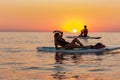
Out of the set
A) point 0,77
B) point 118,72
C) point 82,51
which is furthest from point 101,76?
point 82,51

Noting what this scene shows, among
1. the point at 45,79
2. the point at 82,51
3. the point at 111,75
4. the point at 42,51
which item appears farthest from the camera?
the point at 42,51

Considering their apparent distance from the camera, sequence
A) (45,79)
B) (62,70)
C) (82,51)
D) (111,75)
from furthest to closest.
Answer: (82,51) → (62,70) → (111,75) → (45,79)

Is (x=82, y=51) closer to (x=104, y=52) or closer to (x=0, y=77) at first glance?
(x=104, y=52)

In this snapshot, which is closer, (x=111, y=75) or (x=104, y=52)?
(x=111, y=75)

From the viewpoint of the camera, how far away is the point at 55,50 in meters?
27.6

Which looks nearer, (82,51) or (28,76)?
(28,76)

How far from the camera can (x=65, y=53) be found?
88.4 feet

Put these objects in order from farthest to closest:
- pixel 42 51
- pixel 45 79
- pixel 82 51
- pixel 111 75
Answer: pixel 42 51 < pixel 82 51 < pixel 111 75 < pixel 45 79

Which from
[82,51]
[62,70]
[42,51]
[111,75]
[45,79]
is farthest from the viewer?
[42,51]

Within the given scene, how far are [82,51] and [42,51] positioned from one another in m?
4.22

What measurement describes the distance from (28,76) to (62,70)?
2.44 metres

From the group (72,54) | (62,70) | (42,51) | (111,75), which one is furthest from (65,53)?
(111,75)

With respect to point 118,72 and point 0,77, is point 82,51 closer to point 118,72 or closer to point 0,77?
point 118,72

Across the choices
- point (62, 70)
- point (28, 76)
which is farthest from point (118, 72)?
point (28, 76)
